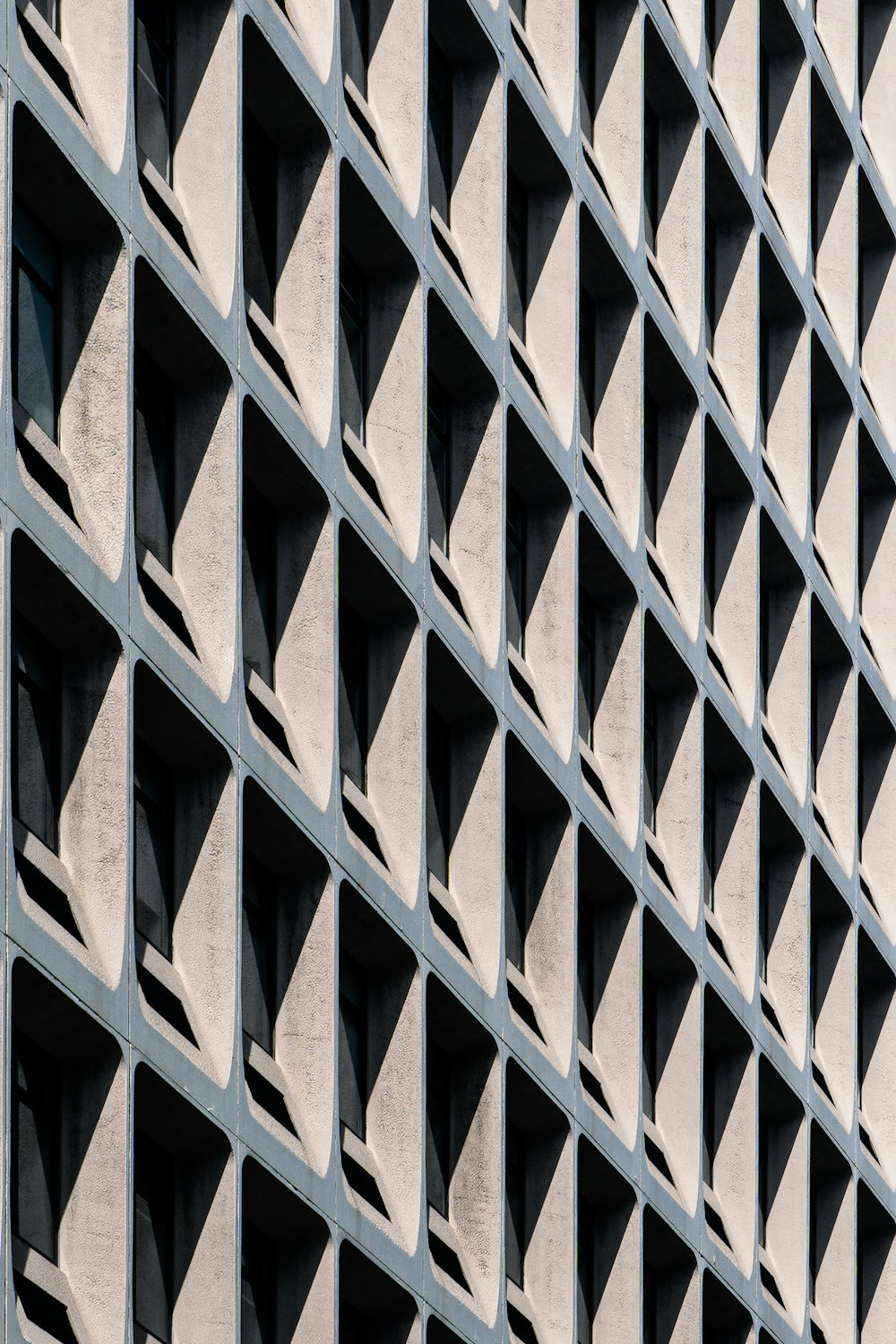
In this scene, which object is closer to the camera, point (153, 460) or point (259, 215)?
point (153, 460)

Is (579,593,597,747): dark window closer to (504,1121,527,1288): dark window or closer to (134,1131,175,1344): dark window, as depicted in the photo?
(504,1121,527,1288): dark window

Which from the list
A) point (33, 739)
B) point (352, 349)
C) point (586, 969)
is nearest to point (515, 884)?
point (586, 969)

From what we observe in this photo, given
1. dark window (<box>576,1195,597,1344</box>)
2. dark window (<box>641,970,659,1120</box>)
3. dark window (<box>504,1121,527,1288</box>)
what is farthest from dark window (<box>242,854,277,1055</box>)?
dark window (<box>641,970,659,1120</box>)

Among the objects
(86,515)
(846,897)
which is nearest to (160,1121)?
(86,515)

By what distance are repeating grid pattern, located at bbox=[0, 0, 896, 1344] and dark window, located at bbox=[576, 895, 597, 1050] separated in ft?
0.44

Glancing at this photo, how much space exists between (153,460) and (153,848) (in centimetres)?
353

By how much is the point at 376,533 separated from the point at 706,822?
50.6 feet

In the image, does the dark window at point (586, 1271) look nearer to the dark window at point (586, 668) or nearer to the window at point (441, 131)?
the dark window at point (586, 668)

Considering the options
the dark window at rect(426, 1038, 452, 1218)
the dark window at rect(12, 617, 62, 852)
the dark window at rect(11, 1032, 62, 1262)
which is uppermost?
the dark window at rect(426, 1038, 452, 1218)

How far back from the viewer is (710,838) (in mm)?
53875

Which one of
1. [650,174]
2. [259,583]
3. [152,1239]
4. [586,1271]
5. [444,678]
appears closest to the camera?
[152,1239]

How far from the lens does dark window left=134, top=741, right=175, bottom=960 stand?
3394 centimetres

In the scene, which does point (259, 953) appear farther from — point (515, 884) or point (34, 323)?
point (515, 884)

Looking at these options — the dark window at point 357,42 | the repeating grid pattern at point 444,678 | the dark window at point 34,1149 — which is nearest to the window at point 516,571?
the repeating grid pattern at point 444,678
